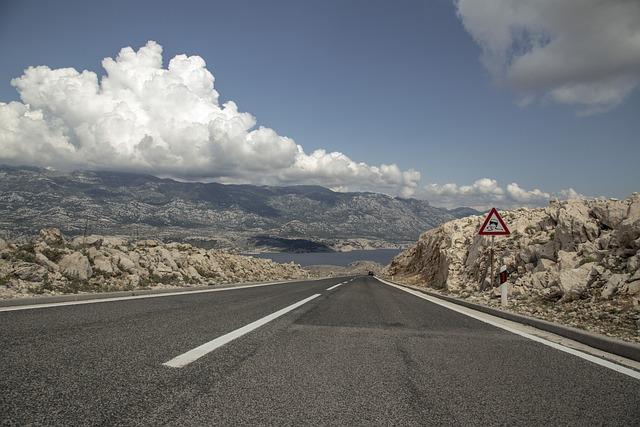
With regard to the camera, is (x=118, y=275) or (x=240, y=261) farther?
(x=240, y=261)

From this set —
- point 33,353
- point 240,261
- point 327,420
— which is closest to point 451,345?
point 327,420

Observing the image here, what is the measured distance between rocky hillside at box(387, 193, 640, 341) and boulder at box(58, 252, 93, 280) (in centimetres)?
1437

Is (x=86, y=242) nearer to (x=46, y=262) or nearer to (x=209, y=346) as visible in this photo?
(x=46, y=262)

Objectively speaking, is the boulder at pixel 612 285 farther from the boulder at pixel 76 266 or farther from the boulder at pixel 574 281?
the boulder at pixel 76 266

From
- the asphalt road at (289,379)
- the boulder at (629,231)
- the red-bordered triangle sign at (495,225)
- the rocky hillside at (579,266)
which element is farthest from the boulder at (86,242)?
the boulder at (629,231)

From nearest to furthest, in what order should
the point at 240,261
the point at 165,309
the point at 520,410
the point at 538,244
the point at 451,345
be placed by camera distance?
1. the point at 520,410
2. the point at 451,345
3. the point at 165,309
4. the point at 538,244
5. the point at 240,261

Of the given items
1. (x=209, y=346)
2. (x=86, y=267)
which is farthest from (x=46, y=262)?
(x=209, y=346)

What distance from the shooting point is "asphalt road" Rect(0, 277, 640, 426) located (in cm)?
292

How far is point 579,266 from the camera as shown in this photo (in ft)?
40.0

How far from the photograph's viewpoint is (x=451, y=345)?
6004 millimetres

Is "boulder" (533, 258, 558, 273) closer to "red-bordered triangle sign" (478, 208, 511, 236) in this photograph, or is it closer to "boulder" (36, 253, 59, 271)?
"red-bordered triangle sign" (478, 208, 511, 236)

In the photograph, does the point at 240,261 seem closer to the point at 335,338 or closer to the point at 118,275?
the point at 118,275

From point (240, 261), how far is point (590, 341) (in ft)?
97.8

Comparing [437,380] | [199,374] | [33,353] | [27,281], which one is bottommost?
[27,281]
